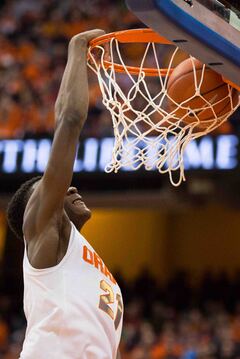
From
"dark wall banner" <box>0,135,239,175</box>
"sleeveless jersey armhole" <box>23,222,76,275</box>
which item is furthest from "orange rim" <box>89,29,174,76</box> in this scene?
"dark wall banner" <box>0,135,239,175</box>

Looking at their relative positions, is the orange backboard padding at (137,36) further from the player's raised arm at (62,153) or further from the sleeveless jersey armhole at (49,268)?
the sleeveless jersey armhole at (49,268)

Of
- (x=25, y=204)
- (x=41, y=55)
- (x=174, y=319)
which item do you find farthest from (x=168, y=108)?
(x=41, y=55)

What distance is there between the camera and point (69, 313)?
274 centimetres

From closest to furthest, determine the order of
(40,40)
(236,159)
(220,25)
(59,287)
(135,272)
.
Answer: (59,287) → (220,25) → (236,159) → (40,40) → (135,272)

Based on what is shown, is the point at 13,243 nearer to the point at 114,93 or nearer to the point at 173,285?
the point at 173,285

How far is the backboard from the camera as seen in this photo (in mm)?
2762

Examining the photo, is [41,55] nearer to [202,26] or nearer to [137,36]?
[137,36]

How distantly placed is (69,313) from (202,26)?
1079 mm

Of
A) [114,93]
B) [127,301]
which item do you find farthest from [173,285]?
[114,93]

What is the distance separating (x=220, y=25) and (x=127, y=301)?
7.57 metres

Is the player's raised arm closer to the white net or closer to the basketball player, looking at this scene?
the basketball player

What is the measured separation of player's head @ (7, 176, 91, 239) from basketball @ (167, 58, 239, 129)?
0.71m

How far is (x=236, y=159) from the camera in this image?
8469 millimetres

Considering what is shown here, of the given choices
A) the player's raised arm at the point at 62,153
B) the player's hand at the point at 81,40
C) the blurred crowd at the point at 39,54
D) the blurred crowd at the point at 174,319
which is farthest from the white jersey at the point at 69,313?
the blurred crowd at the point at 39,54
